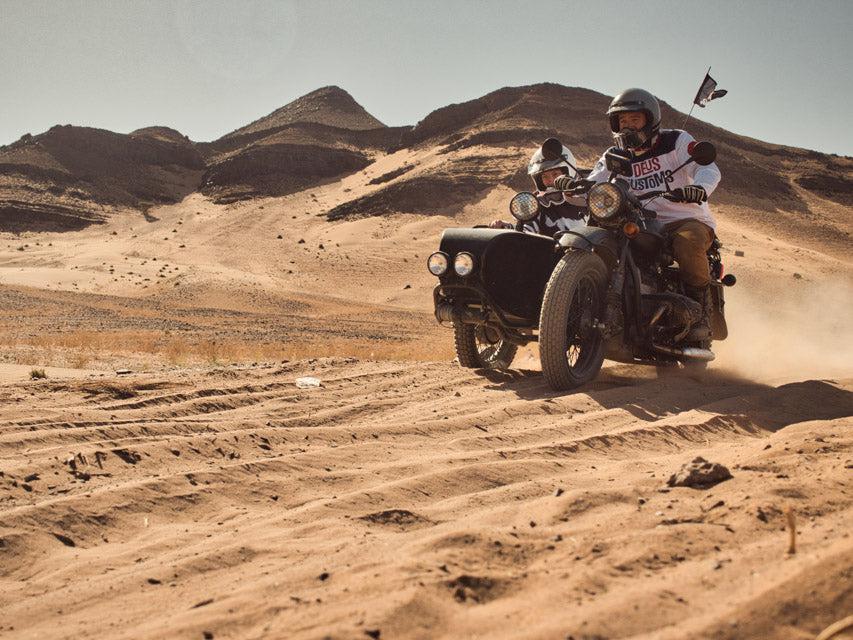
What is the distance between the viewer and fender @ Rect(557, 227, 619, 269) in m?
6.09

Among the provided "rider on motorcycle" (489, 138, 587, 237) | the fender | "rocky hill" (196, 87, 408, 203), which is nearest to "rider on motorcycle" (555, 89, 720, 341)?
the fender

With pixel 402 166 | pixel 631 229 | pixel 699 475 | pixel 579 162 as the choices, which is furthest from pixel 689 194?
pixel 402 166

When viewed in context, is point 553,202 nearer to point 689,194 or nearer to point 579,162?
point 689,194

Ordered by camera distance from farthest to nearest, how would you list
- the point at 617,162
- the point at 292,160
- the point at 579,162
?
the point at 292,160, the point at 579,162, the point at 617,162

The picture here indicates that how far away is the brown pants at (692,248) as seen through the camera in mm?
6680

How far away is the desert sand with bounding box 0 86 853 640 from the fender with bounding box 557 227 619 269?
108cm

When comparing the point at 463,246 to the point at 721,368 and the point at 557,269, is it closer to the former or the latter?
the point at 557,269

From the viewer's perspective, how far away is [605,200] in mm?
6164

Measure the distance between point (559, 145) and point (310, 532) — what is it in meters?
4.98

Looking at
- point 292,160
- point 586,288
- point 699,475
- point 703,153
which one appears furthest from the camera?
point 292,160

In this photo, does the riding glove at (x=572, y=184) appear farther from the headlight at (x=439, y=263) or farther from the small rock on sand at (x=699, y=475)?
the small rock on sand at (x=699, y=475)

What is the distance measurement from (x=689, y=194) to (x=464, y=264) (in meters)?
1.89

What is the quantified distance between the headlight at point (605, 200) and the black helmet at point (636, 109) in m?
0.81

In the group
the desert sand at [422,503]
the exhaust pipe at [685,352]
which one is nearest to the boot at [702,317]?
the exhaust pipe at [685,352]
